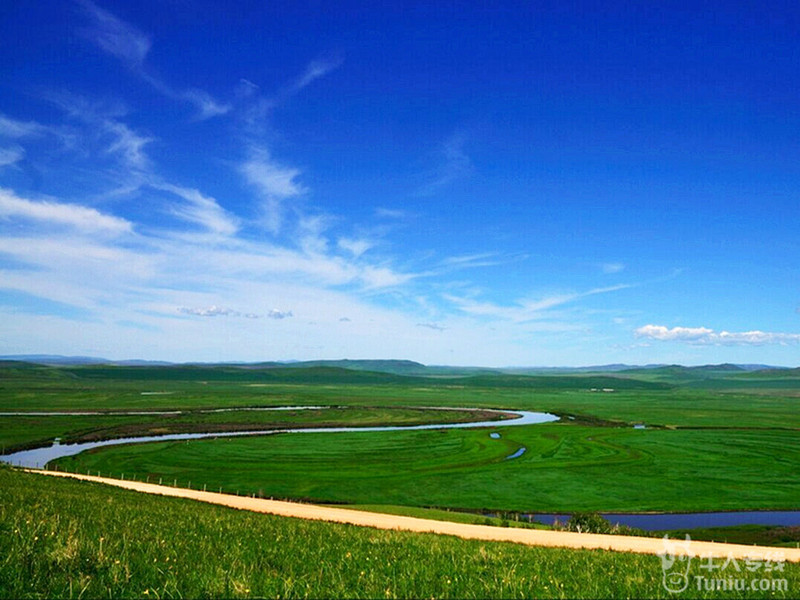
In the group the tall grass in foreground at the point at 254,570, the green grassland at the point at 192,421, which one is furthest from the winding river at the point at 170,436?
the tall grass in foreground at the point at 254,570

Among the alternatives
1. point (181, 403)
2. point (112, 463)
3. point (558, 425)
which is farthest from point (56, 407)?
point (558, 425)

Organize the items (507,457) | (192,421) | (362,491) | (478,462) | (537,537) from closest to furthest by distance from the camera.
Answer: (537,537) < (362,491) < (478,462) < (507,457) < (192,421)

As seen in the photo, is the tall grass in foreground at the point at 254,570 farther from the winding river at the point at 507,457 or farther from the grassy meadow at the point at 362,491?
the winding river at the point at 507,457

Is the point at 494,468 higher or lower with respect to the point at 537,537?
lower

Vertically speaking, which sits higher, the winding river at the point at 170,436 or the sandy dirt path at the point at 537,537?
the sandy dirt path at the point at 537,537

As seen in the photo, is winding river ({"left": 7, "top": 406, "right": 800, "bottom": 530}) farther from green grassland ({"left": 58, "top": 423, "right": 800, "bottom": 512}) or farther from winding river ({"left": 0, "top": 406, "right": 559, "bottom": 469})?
green grassland ({"left": 58, "top": 423, "right": 800, "bottom": 512})

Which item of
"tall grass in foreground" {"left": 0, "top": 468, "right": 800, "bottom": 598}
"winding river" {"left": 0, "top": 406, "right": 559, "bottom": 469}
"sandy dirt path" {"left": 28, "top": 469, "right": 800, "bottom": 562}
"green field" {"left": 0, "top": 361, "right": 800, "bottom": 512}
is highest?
"tall grass in foreground" {"left": 0, "top": 468, "right": 800, "bottom": 598}

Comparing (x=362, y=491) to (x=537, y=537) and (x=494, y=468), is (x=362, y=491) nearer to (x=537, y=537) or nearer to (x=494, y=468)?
(x=494, y=468)

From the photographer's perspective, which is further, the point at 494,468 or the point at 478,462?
the point at 478,462

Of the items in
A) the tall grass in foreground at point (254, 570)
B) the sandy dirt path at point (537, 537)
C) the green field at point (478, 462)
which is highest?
the tall grass in foreground at point (254, 570)

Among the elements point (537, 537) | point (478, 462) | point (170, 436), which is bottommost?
point (170, 436)

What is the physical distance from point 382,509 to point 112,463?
4893 centimetres

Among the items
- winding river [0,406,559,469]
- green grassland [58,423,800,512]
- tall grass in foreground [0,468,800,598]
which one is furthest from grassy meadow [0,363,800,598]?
winding river [0,406,559,469]

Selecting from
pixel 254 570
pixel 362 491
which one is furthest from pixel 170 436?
pixel 254 570
